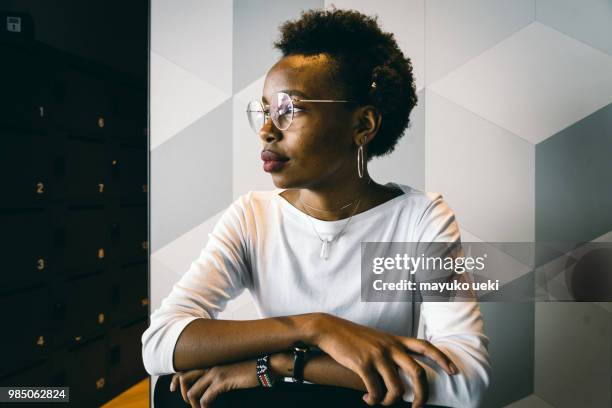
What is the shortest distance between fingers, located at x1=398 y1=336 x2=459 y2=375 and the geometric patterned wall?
629 millimetres

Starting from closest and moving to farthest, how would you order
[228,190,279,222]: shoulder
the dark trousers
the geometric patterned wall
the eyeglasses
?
the dark trousers < the eyeglasses < [228,190,279,222]: shoulder < the geometric patterned wall

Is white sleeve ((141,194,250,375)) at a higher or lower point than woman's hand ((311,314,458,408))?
higher

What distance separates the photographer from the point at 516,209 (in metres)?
1.57

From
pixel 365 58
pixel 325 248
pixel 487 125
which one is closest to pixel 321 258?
pixel 325 248

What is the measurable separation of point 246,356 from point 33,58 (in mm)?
1692

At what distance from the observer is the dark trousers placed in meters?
0.98

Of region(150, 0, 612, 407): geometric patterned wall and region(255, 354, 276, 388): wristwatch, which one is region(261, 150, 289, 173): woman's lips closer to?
region(150, 0, 612, 407): geometric patterned wall

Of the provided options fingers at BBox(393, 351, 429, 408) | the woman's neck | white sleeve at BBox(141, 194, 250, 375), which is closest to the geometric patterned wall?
the woman's neck

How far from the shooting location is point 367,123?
1.36 m

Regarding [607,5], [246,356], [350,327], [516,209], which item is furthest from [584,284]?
[246,356]

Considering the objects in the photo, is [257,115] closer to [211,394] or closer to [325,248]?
[325,248]

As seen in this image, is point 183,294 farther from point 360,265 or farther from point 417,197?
point 417,197

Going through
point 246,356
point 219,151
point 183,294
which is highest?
point 219,151

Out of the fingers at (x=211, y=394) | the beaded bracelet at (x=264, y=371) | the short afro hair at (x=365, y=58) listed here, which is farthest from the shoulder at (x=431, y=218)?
the fingers at (x=211, y=394)
